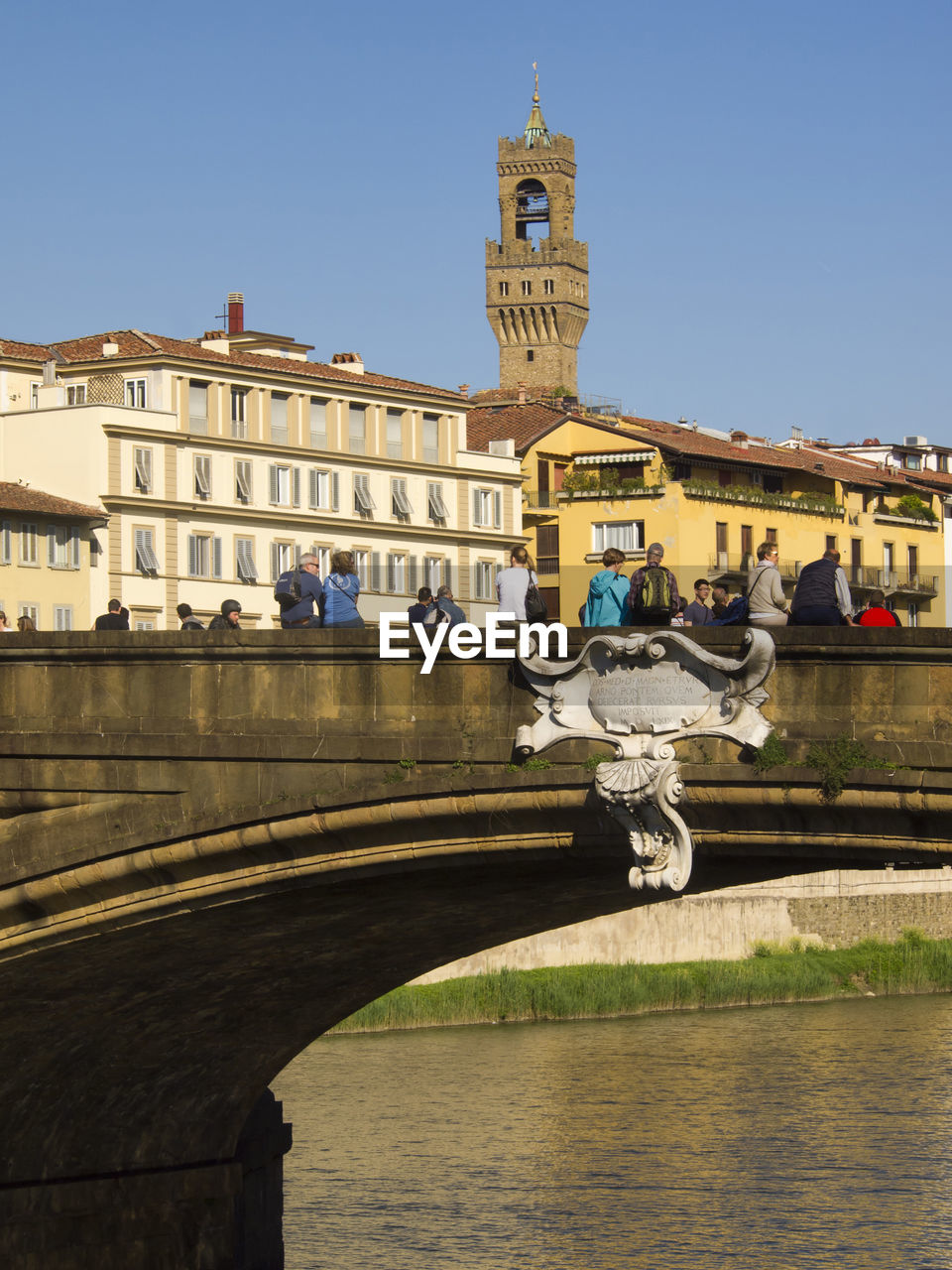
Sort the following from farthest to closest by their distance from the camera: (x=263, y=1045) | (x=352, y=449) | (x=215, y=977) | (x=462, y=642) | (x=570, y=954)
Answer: (x=352, y=449)
(x=570, y=954)
(x=263, y=1045)
(x=215, y=977)
(x=462, y=642)

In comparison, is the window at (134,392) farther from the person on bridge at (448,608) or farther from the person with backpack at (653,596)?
the person with backpack at (653,596)

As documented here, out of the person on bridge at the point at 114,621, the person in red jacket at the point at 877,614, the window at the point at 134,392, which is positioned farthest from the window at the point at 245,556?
the person in red jacket at the point at 877,614

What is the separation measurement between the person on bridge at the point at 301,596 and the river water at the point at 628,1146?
10155 mm

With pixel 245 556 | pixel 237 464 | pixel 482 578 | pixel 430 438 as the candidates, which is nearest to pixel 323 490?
pixel 237 464

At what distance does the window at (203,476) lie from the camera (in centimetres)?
5625

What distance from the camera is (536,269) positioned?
468 feet

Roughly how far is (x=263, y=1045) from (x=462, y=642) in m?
9.55

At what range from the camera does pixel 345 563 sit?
17281 millimetres

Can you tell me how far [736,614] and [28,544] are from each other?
35.0 m

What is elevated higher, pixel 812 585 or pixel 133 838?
pixel 812 585

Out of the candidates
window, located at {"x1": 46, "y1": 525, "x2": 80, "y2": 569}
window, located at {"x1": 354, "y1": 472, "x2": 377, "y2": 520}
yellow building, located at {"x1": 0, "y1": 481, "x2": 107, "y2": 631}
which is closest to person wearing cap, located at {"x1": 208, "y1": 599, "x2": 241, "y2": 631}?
yellow building, located at {"x1": 0, "y1": 481, "x2": 107, "y2": 631}

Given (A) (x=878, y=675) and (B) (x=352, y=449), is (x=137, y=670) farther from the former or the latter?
(B) (x=352, y=449)

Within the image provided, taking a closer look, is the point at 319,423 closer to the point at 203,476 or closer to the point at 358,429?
the point at 358,429

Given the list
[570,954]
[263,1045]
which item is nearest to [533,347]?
[570,954]
